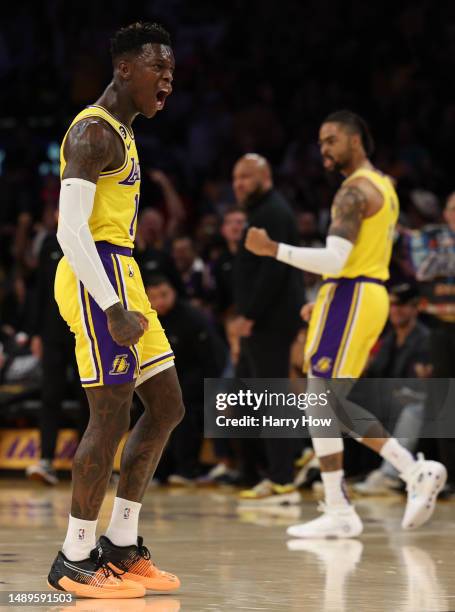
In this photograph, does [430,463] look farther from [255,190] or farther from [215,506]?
[255,190]

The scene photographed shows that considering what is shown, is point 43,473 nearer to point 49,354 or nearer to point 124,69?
point 49,354

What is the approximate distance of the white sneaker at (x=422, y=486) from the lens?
6539 millimetres

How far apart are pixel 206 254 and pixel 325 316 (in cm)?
552

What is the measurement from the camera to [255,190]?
869 cm

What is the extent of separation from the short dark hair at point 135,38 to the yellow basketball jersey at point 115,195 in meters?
0.25

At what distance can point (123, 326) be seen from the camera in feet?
14.6

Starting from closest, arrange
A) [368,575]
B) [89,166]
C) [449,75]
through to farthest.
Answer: [89,166]
[368,575]
[449,75]

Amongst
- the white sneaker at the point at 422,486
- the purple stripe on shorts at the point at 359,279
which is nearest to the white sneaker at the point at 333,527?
the white sneaker at the point at 422,486

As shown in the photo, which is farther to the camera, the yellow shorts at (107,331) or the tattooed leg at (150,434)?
the tattooed leg at (150,434)

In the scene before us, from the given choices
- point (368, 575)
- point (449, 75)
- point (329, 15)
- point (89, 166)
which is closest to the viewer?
point (89, 166)

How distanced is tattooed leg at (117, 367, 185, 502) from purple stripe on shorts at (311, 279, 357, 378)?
1868 millimetres

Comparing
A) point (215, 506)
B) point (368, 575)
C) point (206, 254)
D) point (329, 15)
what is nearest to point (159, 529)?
point (215, 506)

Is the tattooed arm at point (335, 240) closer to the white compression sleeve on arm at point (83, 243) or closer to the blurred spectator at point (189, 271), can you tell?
the white compression sleeve on arm at point (83, 243)

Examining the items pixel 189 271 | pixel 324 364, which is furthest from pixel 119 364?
pixel 189 271
